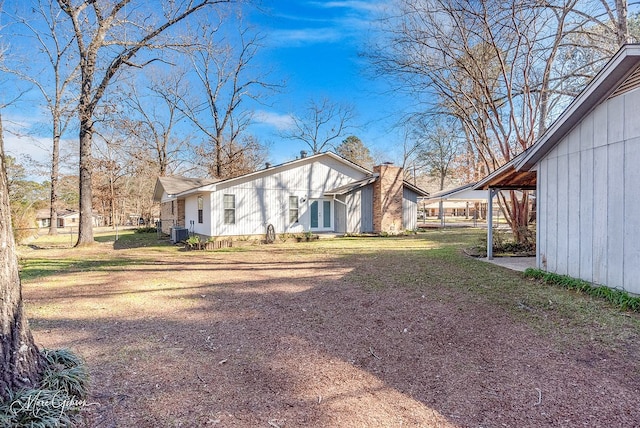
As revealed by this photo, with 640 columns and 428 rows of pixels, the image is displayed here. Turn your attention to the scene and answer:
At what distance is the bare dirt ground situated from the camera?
2.57 metres

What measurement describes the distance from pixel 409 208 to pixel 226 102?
17.2 m

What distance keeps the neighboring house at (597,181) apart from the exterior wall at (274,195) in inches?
434

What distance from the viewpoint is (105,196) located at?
33406mm

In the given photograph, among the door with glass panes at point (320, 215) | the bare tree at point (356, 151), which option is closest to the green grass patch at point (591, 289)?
the door with glass panes at point (320, 215)

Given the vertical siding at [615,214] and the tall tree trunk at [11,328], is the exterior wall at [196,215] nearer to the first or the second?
the tall tree trunk at [11,328]

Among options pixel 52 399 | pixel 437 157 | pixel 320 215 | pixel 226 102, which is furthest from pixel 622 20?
pixel 437 157

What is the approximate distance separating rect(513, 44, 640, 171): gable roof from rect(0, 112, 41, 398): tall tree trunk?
7.65 m

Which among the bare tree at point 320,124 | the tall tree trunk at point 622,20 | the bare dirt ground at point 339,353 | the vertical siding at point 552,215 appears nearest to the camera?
the bare dirt ground at point 339,353

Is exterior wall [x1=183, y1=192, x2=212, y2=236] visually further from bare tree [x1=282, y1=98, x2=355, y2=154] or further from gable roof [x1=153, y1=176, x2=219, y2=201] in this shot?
bare tree [x1=282, y1=98, x2=355, y2=154]

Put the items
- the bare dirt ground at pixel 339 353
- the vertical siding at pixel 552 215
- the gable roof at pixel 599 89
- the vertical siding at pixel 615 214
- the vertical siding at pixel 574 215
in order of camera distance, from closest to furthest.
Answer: the bare dirt ground at pixel 339 353 < the gable roof at pixel 599 89 < the vertical siding at pixel 615 214 < the vertical siding at pixel 574 215 < the vertical siding at pixel 552 215

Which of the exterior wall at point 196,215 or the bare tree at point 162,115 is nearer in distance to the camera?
the exterior wall at point 196,215

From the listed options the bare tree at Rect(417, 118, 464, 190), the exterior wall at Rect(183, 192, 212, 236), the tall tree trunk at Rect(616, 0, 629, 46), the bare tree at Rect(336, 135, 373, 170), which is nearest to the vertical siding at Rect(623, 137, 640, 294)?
the tall tree trunk at Rect(616, 0, 629, 46)

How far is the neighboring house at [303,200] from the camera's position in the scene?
15.0m

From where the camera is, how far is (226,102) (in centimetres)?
2706
